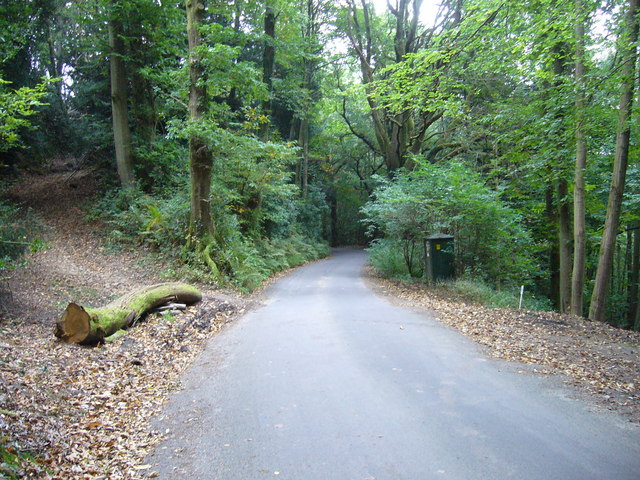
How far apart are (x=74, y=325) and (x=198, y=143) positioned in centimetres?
789

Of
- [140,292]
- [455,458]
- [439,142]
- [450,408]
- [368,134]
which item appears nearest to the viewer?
[455,458]

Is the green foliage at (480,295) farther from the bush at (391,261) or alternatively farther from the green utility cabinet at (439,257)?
the bush at (391,261)

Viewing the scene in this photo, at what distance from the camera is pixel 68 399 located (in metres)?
4.71

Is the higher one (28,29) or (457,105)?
(28,29)

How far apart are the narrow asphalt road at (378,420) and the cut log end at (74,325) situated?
186cm

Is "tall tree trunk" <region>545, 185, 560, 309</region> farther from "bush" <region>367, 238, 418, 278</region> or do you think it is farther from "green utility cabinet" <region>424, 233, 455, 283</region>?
"bush" <region>367, 238, 418, 278</region>

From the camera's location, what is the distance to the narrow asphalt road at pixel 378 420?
141 inches

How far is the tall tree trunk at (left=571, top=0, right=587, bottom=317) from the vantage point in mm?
8164

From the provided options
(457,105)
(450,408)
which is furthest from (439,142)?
(450,408)

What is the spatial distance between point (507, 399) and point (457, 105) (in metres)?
7.23

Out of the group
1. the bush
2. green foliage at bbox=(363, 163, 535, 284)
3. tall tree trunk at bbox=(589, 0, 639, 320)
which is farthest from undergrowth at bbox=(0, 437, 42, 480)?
the bush

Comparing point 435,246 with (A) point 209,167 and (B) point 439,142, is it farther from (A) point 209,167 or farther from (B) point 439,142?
(B) point 439,142

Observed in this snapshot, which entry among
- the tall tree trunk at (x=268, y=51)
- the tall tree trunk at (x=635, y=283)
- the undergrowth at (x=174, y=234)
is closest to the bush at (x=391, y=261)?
the undergrowth at (x=174, y=234)

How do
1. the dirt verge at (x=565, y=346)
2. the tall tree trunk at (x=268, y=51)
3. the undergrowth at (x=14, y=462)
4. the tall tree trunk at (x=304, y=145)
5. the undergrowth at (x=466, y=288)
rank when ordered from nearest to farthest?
the undergrowth at (x=14, y=462) < the dirt verge at (x=565, y=346) < the undergrowth at (x=466, y=288) < the tall tree trunk at (x=268, y=51) < the tall tree trunk at (x=304, y=145)
